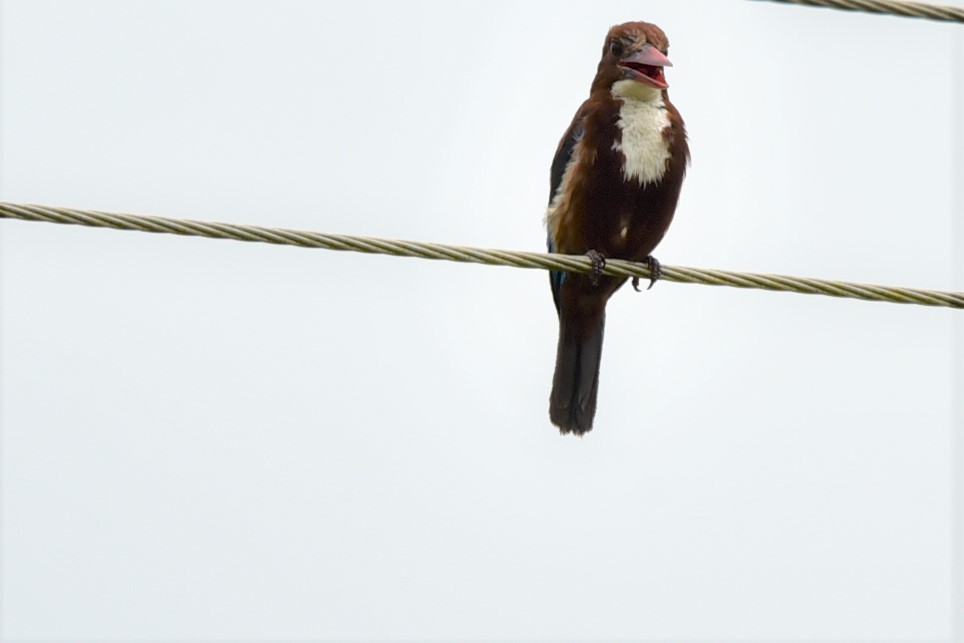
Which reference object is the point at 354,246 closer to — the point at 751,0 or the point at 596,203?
the point at 751,0

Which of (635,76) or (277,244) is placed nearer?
(277,244)

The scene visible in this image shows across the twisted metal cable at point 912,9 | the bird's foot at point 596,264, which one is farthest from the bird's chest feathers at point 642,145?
the twisted metal cable at point 912,9

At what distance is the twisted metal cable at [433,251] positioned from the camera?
352 cm

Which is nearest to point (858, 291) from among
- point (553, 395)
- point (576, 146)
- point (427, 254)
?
point (427, 254)

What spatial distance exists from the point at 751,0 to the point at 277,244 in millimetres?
1232

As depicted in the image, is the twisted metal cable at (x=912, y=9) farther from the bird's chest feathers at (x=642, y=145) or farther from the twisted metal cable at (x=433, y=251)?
the bird's chest feathers at (x=642, y=145)

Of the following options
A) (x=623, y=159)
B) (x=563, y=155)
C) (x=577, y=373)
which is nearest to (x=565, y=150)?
(x=563, y=155)

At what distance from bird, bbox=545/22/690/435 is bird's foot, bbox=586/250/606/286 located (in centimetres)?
2

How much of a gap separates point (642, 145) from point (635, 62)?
0.30 meters

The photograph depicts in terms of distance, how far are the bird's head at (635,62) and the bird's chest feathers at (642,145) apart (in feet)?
0.28

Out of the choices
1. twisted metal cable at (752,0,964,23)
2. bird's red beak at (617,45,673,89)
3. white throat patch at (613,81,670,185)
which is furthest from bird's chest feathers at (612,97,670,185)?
twisted metal cable at (752,0,964,23)

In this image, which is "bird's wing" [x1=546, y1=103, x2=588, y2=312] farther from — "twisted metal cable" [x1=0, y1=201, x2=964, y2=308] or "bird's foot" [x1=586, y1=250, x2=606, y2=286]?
"twisted metal cable" [x1=0, y1=201, x2=964, y2=308]

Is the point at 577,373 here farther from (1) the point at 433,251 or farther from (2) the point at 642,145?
(1) the point at 433,251

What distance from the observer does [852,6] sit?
11.7 ft
